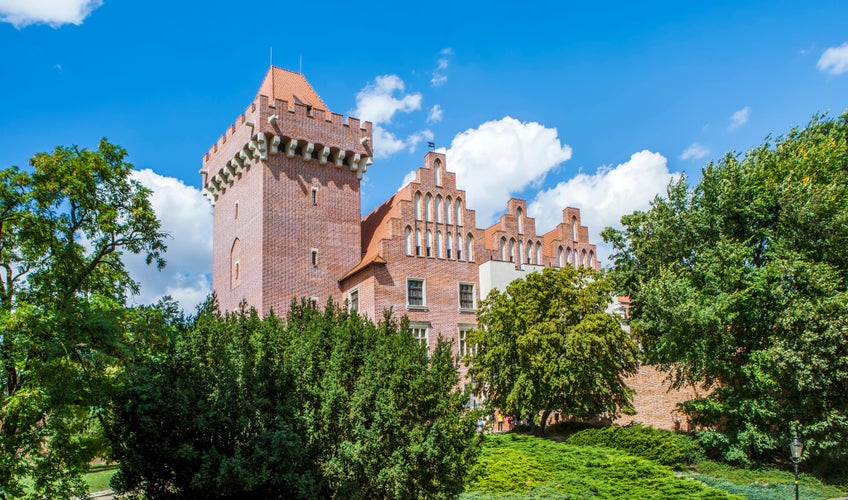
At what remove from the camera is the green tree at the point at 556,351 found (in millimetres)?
24438

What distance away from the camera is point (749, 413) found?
69.9ft

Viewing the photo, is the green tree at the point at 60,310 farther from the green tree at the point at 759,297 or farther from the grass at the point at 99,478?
the green tree at the point at 759,297

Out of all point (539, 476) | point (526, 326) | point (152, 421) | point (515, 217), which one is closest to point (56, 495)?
point (152, 421)

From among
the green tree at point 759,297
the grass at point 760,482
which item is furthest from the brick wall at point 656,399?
the grass at point 760,482

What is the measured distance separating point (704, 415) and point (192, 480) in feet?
60.9

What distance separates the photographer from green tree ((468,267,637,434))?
2444cm

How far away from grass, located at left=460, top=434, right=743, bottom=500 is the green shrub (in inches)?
46.5

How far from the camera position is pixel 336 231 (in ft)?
111

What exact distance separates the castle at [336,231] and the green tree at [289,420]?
17790 millimetres

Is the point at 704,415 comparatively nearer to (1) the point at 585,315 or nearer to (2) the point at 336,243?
(1) the point at 585,315

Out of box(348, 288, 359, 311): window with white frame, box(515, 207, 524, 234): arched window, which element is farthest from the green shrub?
box(515, 207, 524, 234): arched window

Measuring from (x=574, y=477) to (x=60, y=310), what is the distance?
1341 centimetres

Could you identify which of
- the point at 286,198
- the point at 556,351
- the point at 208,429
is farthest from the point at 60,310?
the point at 286,198

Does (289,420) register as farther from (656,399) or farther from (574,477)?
(656,399)
